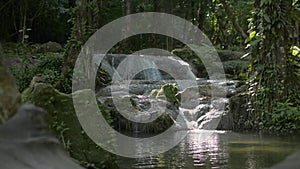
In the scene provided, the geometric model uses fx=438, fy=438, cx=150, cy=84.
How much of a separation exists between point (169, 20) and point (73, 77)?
17.0 meters

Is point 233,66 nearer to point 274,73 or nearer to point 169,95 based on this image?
point 169,95

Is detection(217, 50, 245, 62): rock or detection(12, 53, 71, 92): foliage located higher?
detection(217, 50, 245, 62): rock

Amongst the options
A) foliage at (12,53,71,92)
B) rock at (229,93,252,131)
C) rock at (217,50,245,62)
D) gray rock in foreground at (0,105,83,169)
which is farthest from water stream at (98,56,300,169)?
rock at (217,50,245,62)

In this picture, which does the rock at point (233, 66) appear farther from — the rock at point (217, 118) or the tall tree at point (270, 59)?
the tall tree at point (270, 59)

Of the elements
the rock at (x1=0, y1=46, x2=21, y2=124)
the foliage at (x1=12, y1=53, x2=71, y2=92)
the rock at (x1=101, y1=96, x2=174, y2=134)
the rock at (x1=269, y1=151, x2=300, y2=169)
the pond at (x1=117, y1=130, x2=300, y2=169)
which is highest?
the foliage at (x1=12, y1=53, x2=71, y2=92)

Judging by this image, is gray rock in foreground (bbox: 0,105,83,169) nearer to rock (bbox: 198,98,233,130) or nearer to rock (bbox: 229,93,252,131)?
rock (bbox: 229,93,252,131)

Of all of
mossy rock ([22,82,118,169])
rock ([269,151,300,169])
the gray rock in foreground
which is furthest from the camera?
mossy rock ([22,82,118,169])

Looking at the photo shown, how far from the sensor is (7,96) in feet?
10.2

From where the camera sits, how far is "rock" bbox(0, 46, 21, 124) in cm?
304

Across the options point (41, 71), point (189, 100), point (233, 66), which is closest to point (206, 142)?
point (189, 100)

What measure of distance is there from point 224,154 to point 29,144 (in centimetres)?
419

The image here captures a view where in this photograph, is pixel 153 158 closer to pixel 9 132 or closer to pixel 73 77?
pixel 9 132

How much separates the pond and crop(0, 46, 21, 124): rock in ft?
8.80

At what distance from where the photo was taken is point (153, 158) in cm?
635
